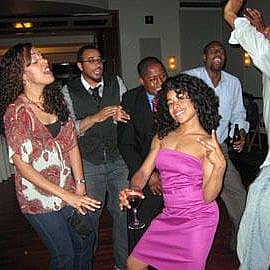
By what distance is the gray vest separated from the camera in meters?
2.65

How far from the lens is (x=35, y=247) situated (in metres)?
3.61

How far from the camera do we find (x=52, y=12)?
8.03 metres

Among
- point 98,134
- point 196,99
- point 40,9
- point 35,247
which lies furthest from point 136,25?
point 196,99

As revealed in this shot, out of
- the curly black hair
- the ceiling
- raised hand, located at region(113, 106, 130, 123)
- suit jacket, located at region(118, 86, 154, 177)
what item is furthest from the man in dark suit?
the ceiling

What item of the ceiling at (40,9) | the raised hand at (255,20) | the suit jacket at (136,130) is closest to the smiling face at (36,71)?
the suit jacket at (136,130)

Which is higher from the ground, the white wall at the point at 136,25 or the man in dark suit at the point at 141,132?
the white wall at the point at 136,25

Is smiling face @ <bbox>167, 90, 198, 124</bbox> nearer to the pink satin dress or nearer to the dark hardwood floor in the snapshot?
the pink satin dress

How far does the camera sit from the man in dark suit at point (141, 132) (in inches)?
100

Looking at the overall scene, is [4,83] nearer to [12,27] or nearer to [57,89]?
[57,89]

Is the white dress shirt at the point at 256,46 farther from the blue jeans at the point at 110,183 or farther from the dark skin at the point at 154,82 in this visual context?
the blue jeans at the point at 110,183

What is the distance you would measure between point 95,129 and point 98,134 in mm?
37

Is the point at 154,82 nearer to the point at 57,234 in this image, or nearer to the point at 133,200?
the point at 133,200

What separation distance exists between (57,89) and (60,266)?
848 millimetres

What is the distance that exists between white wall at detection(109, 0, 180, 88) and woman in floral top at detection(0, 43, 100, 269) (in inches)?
231
